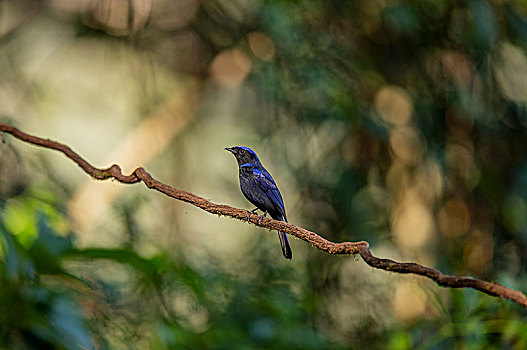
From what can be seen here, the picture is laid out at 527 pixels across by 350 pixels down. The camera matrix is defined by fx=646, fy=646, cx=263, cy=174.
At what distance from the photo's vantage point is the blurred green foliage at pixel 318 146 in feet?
13.9

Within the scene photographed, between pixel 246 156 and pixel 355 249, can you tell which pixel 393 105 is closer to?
pixel 246 156

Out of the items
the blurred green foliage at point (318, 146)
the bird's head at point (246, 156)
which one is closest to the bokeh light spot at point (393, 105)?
the blurred green foliage at point (318, 146)

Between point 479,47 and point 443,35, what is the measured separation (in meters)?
0.41

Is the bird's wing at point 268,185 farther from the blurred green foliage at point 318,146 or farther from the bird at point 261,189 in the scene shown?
the blurred green foliage at point 318,146

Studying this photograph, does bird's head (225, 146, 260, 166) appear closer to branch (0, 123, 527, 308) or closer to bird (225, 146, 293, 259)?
bird (225, 146, 293, 259)

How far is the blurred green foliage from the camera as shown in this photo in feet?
13.9

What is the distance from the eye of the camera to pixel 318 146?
4.64 metres

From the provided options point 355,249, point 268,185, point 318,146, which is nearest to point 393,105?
point 318,146

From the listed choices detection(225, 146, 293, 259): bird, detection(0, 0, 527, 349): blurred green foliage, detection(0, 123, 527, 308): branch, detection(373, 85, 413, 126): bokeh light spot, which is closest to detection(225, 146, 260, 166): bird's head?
detection(225, 146, 293, 259): bird

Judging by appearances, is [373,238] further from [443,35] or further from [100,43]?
[100,43]

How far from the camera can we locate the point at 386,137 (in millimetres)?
4492

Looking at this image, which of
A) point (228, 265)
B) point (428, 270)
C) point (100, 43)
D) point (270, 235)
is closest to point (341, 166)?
point (270, 235)

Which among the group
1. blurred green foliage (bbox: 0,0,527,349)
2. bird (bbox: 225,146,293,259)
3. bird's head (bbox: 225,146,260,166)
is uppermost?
blurred green foliage (bbox: 0,0,527,349)

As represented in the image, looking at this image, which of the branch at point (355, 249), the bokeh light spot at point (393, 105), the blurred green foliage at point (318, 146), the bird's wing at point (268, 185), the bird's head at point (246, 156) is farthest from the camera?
the bokeh light spot at point (393, 105)
